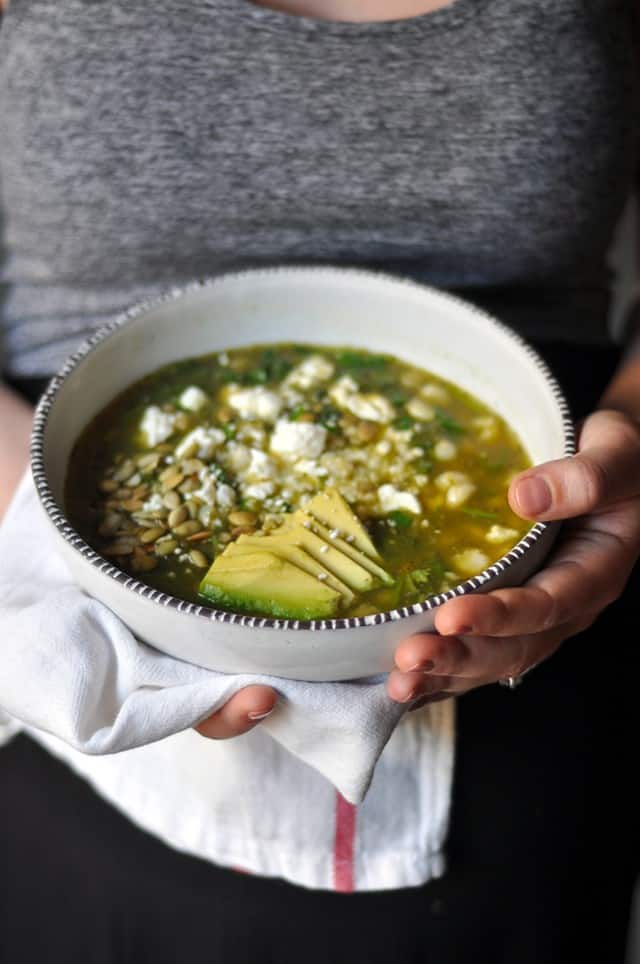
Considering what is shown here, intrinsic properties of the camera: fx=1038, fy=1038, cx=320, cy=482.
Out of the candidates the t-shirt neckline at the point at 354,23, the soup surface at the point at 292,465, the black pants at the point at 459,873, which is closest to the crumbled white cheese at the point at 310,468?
the soup surface at the point at 292,465

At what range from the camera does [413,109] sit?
1271 millimetres

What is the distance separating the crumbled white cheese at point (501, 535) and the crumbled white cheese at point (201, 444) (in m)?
0.31

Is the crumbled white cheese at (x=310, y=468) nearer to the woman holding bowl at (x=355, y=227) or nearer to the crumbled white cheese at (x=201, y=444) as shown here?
the crumbled white cheese at (x=201, y=444)

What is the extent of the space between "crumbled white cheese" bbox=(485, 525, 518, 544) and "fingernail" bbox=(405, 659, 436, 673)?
0.21m

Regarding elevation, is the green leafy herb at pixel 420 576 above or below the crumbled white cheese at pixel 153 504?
above

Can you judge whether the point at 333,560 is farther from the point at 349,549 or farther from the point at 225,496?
the point at 225,496

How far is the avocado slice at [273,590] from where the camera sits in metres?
0.93

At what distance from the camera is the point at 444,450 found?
3.87ft

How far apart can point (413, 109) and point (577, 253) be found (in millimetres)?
323

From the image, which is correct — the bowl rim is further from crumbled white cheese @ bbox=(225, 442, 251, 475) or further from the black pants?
the black pants

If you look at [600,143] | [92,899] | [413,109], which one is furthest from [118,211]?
[92,899]

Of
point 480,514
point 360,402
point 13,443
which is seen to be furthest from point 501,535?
point 13,443

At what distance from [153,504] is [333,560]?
0.72 feet

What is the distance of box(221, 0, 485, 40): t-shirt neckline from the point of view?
1.21 m
